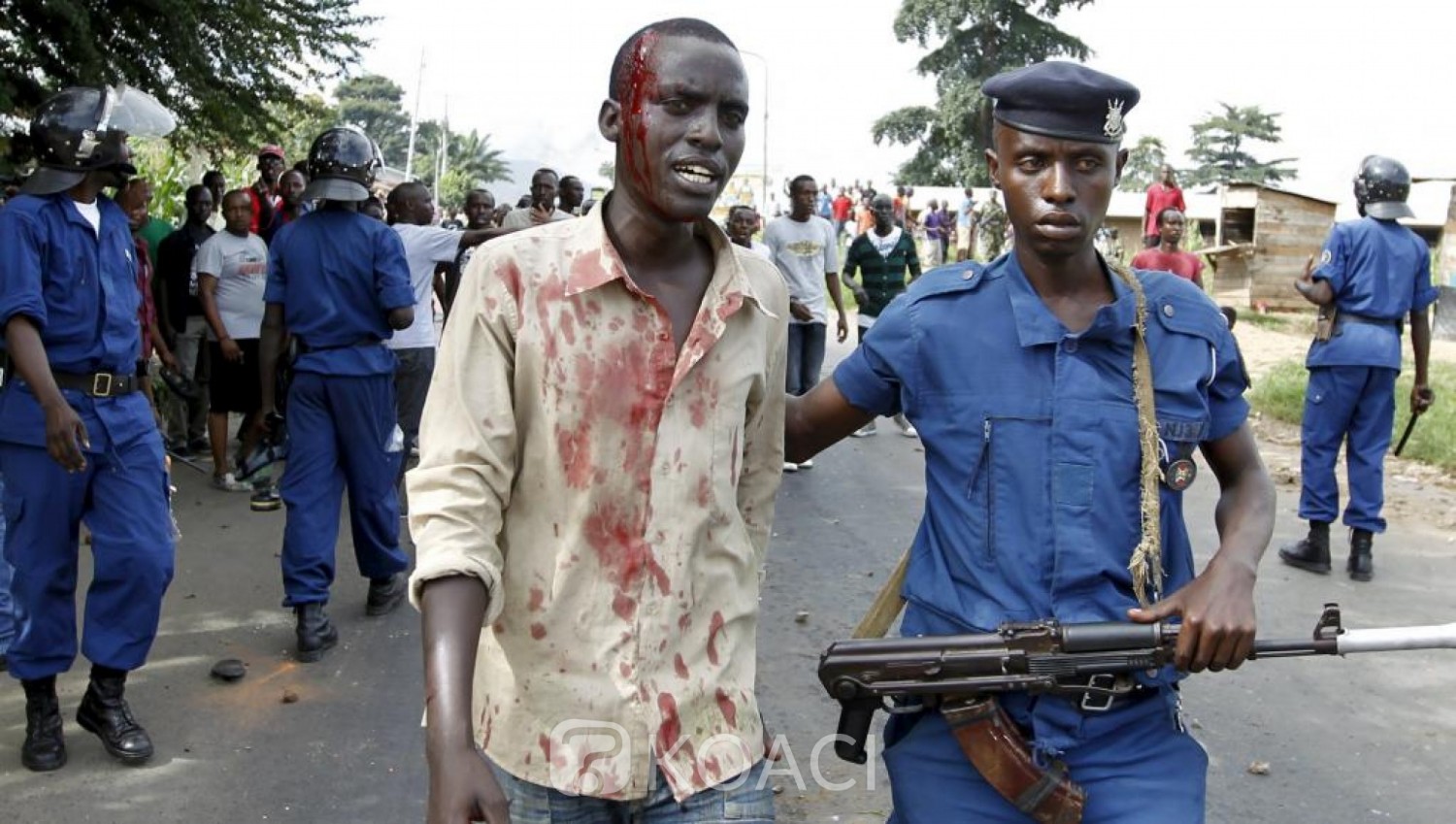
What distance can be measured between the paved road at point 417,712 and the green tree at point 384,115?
103805 millimetres

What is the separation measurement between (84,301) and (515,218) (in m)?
6.20

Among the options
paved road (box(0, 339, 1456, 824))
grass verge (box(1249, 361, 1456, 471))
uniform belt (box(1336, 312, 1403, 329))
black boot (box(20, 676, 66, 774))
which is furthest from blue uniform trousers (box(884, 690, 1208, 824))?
grass verge (box(1249, 361, 1456, 471))

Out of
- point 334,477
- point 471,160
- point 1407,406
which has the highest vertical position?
point 471,160

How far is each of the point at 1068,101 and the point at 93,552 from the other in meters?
3.42

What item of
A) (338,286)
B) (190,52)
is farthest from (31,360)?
(190,52)

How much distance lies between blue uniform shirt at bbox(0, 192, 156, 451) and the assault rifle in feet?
10.0

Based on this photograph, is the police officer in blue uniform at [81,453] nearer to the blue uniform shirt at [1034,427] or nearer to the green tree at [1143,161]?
the blue uniform shirt at [1034,427]

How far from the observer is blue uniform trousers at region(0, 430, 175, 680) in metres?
4.43

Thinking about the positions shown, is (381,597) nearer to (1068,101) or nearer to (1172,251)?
(1068,101)

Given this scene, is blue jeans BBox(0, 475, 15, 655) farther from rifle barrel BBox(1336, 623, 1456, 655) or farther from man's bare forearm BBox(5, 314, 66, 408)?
rifle barrel BBox(1336, 623, 1456, 655)

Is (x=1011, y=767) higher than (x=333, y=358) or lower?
lower

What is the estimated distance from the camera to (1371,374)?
7039mm

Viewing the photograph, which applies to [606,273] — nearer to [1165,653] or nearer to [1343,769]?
[1165,653]

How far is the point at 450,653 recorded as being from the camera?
6.38ft
